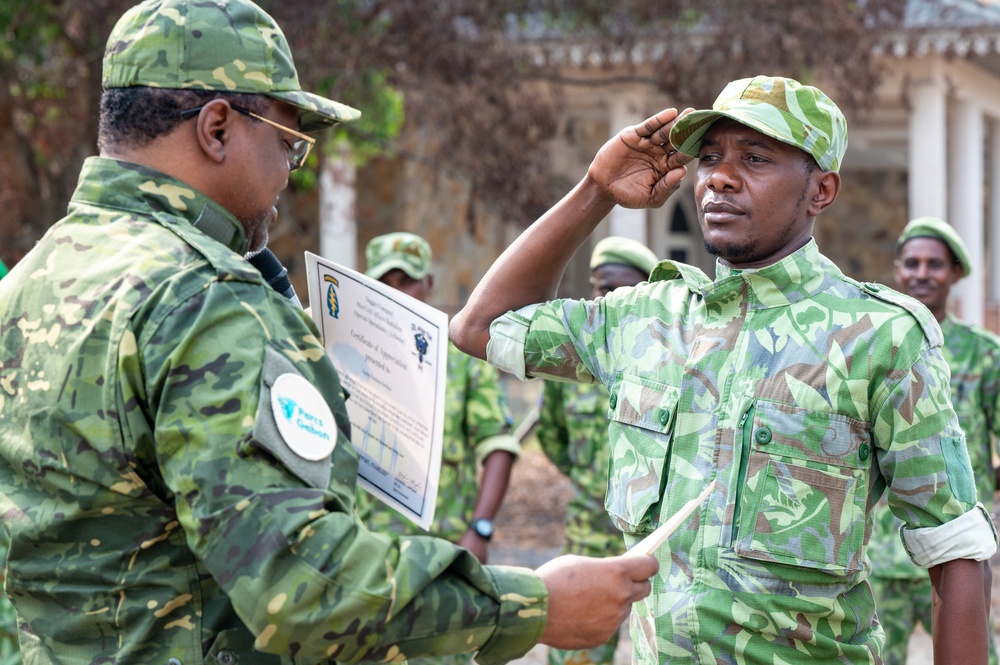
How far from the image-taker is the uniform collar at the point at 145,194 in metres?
2.12

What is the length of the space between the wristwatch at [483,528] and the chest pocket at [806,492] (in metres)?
3.26

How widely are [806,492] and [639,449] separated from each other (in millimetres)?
417

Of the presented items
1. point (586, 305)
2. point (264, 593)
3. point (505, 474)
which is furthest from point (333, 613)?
point (505, 474)

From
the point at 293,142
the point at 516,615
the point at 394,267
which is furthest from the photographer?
the point at 394,267

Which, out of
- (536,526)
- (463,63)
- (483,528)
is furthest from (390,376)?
(536,526)

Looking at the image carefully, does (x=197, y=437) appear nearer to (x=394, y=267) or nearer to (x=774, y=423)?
Result: (x=774, y=423)

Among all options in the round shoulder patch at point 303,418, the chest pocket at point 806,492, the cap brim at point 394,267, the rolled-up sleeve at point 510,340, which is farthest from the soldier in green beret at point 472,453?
the round shoulder patch at point 303,418

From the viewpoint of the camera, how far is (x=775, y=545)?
2666 mm

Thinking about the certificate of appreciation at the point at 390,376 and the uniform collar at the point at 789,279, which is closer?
the certificate of appreciation at the point at 390,376

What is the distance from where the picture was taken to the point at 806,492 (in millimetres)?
2680

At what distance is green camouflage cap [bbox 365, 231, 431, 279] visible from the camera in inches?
249

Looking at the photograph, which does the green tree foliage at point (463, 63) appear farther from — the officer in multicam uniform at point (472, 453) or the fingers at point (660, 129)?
the fingers at point (660, 129)

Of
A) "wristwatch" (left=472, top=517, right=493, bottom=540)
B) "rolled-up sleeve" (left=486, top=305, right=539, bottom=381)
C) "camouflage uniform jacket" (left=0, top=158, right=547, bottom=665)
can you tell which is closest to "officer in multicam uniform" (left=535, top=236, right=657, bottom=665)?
"wristwatch" (left=472, top=517, right=493, bottom=540)

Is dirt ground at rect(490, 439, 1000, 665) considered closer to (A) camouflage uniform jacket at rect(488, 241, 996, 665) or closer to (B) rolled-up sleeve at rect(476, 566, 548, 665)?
(A) camouflage uniform jacket at rect(488, 241, 996, 665)
